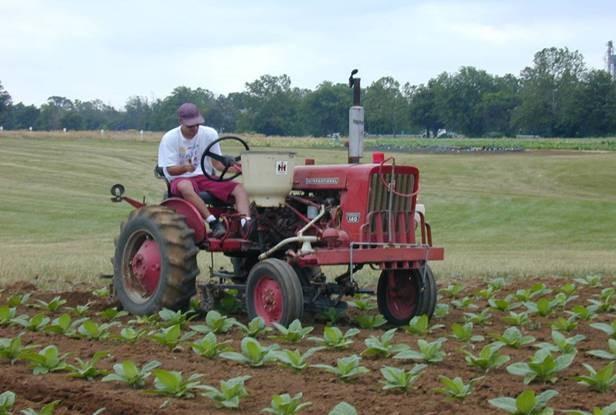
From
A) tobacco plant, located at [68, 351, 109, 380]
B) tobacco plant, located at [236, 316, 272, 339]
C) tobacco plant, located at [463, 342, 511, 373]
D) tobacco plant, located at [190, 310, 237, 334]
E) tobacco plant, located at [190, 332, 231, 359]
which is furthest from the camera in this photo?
tobacco plant, located at [190, 310, 237, 334]

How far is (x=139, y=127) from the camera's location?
210ft

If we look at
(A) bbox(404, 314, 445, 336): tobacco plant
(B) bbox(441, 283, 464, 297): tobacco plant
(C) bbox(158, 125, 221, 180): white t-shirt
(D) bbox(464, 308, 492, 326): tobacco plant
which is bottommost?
(B) bbox(441, 283, 464, 297): tobacco plant

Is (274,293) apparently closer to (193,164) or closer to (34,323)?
(193,164)

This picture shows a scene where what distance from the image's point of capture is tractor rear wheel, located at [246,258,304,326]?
866 centimetres

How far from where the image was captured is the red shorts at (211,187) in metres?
9.66

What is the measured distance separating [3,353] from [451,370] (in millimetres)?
2822

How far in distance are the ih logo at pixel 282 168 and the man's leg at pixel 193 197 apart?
2.56 ft

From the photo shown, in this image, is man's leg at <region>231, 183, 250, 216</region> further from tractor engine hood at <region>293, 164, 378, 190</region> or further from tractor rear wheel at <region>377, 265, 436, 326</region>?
tractor rear wheel at <region>377, 265, 436, 326</region>

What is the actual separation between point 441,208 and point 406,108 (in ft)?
128

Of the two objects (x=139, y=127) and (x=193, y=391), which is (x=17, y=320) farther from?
(x=139, y=127)

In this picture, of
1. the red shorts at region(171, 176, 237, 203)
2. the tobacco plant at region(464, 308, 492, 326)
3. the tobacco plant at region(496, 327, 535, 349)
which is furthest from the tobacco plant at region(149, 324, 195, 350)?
the tobacco plant at region(464, 308, 492, 326)

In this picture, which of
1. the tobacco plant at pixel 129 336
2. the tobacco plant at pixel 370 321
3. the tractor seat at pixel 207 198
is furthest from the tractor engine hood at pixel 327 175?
the tobacco plant at pixel 129 336

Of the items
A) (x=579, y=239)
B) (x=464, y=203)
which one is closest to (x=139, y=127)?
(x=464, y=203)

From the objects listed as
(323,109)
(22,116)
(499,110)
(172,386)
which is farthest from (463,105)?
(172,386)
